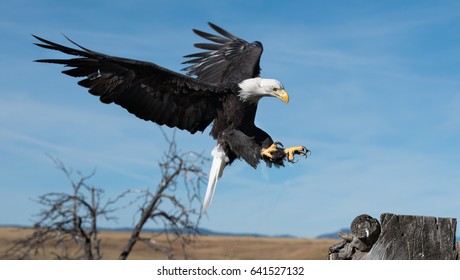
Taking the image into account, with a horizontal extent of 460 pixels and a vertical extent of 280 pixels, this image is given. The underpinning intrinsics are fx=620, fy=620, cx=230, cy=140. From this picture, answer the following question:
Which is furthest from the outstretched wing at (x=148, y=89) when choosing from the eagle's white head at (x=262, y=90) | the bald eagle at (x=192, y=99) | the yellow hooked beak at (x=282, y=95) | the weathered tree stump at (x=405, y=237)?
the weathered tree stump at (x=405, y=237)

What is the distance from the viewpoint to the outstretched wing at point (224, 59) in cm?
705

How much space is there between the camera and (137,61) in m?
5.45

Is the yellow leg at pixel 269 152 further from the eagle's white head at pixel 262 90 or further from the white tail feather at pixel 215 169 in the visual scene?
the white tail feather at pixel 215 169

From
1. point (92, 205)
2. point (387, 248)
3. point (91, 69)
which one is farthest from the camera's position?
point (92, 205)

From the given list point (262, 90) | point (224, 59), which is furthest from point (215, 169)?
point (224, 59)

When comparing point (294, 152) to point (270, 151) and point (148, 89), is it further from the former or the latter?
point (148, 89)

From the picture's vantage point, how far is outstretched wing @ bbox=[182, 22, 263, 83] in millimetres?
7045

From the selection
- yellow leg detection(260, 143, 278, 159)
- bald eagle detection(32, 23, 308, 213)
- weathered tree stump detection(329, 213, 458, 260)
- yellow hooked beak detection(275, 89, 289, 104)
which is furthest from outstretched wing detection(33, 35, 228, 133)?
weathered tree stump detection(329, 213, 458, 260)

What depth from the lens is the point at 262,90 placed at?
5.63 m

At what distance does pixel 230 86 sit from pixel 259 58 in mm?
Answer: 1549
